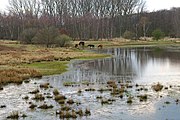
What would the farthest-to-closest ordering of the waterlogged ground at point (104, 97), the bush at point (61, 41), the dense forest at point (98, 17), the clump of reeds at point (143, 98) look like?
the dense forest at point (98, 17)
the bush at point (61, 41)
the clump of reeds at point (143, 98)
the waterlogged ground at point (104, 97)

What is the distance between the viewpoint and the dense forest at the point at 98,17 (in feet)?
453

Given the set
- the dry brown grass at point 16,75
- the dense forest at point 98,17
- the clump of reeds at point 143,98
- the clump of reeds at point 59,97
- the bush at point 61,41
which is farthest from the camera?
the dense forest at point 98,17

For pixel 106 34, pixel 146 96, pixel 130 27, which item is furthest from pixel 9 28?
pixel 146 96

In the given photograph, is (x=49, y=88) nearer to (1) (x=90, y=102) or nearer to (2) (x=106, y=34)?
(1) (x=90, y=102)

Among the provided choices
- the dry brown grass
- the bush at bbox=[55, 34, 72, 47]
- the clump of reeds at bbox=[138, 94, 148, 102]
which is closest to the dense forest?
the bush at bbox=[55, 34, 72, 47]

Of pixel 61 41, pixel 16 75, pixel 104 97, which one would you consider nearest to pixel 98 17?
pixel 61 41

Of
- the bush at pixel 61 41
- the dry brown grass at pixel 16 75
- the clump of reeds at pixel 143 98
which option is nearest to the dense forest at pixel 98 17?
the bush at pixel 61 41

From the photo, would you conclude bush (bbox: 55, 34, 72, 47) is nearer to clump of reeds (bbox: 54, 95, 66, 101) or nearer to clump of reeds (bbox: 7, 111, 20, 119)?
clump of reeds (bbox: 54, 95, 66, 101)

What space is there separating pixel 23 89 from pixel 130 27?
440 feet

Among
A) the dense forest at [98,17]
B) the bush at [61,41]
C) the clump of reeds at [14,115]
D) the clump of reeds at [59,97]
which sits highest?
the dense forest at [98,17]

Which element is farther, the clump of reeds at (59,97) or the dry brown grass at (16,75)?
the dry brown grass at (16,75)

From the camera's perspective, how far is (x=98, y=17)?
148875 millimetres

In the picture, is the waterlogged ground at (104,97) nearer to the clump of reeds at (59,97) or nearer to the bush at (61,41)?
the clump of reeds at (59,97)

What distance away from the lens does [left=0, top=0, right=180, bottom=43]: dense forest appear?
5433 inches
